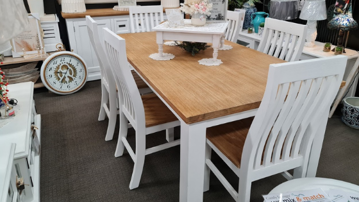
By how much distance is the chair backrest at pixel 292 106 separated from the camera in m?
1.07

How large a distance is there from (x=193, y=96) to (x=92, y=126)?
1550 mm

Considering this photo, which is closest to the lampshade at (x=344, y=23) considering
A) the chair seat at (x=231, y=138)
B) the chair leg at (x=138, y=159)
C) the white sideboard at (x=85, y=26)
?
the chair seat at (x=231, y=138)

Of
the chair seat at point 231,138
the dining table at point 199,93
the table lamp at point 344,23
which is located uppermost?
the table lamp at point 344,23

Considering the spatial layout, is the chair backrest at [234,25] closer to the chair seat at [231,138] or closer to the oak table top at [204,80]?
the oak table top at [204,80]

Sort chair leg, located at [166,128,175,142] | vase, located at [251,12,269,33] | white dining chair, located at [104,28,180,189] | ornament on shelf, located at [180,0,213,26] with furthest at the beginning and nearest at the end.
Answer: vase, located at [251,12,269,33] < chair leg, located at [166,128,175,142] < ornament on shelf, located at [180,0,213,26] < white dining chair, located at [104,28,180,189]

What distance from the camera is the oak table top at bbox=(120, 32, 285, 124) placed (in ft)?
4.34

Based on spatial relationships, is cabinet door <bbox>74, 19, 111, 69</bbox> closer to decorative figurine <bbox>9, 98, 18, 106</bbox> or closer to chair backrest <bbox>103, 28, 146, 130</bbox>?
decorative figurine <bbox>9, 98, 18, 106</bbox>

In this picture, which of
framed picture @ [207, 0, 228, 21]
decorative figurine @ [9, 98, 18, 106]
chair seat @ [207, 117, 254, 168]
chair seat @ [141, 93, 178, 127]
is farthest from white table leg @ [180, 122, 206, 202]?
decorative figurine @ [9, 98, 18, 106]

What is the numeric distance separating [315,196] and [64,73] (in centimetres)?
284

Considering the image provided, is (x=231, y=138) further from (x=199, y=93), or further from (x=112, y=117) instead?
(x=112, y=117)

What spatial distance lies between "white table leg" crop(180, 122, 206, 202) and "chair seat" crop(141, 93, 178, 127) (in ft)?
1.49

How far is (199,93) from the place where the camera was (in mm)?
1457

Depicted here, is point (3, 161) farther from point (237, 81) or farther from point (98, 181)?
point (237, 81)

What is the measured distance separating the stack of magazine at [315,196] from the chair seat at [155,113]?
33.4 inches
